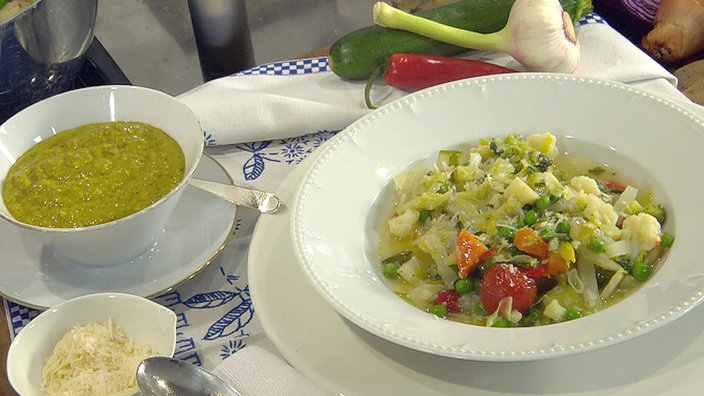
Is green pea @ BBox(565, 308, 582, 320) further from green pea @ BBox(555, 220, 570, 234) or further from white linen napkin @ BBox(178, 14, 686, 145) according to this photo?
white linen napkin @ BBox(178, 14, 686, 145)

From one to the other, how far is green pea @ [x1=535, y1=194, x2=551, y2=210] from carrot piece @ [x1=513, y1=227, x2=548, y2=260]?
0.09m

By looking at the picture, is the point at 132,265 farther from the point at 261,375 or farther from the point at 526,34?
the point at 526,34

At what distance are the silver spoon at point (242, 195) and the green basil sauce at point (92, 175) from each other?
9 cm

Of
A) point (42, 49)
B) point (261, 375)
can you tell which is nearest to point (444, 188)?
point (261, 375)

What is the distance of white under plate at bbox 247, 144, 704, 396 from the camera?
132 cm

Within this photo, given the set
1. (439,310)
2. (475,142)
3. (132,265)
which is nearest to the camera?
(439,310)

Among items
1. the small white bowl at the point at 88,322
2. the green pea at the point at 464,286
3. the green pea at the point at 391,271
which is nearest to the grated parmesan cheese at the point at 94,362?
the small white bowl at the point at 88,322

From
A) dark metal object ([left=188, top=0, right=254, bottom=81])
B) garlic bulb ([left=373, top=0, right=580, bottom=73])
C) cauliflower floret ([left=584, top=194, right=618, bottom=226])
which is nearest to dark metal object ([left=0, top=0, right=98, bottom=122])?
dark metal object ([left=188, top=0, right=254, bottom=81])

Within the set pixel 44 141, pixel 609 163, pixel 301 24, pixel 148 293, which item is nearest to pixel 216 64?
pixel 301 24

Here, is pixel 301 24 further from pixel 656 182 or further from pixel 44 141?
Answer: pixel 656 182

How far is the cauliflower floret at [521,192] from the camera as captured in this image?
163cm

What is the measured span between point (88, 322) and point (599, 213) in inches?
42.7

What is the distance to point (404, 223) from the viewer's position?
170 cm

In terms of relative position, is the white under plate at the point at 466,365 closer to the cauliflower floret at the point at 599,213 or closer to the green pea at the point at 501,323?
the green pea at the point at 501,323
